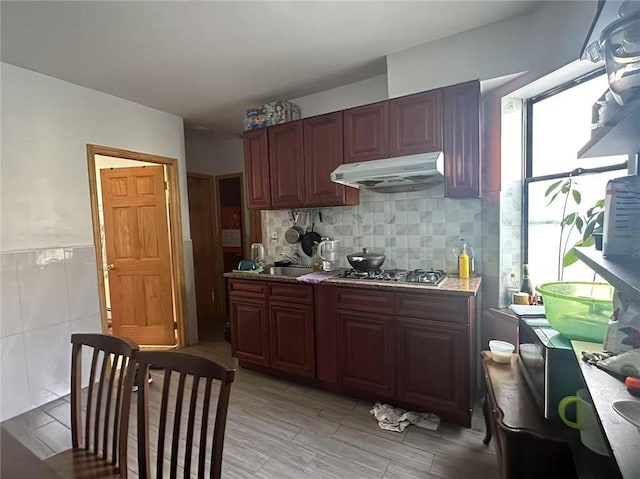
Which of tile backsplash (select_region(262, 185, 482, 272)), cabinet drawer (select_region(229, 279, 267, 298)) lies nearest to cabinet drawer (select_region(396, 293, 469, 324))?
tile backsplash (select_region(262, 185, 482, 272))

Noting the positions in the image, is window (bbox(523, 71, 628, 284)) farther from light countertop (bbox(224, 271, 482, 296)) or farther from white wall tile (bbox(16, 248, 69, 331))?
white wall tile (bbox(16, 248, 69, 331))

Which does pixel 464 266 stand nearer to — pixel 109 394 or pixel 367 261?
pixel 367 261

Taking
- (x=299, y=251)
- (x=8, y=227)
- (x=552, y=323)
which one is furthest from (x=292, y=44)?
(x=8, y=227)

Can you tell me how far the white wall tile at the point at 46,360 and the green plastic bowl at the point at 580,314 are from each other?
3.41 m

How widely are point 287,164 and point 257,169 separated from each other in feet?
1.23

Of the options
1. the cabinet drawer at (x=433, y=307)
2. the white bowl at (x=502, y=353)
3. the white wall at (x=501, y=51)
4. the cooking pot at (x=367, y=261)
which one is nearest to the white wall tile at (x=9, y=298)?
the cooking pot at (x=367, y=261)

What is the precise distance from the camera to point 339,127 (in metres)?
2.67

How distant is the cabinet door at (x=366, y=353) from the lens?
2254 mm

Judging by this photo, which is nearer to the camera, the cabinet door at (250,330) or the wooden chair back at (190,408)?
the wooden chair back at (190,408)

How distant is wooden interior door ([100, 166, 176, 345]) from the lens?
3.58 metres

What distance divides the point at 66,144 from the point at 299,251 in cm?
224

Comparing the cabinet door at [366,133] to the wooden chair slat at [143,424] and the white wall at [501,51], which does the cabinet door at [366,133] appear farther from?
the wooden chair slat at [143,424]

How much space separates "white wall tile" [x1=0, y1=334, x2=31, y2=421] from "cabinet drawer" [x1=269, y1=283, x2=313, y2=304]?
75.5 inches

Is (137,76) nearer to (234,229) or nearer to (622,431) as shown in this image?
(234,229)
